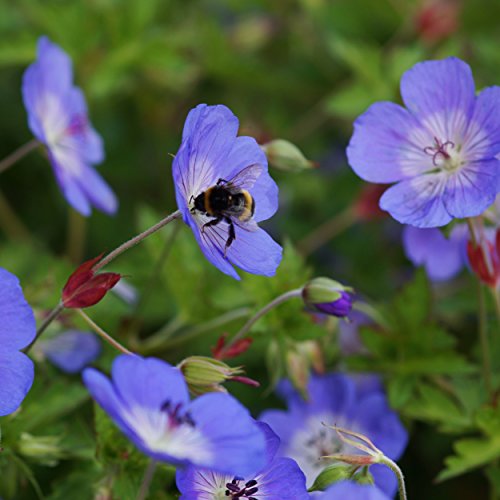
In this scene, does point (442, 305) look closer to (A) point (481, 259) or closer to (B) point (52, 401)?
(A) point (481, 259)

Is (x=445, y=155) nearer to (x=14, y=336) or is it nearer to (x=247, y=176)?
(x=247, y=176)

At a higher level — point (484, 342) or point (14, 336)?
point (14, 336)

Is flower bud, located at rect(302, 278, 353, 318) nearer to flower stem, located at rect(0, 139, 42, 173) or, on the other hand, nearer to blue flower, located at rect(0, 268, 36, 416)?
blue flower, located at rect(0, 268, 36, 416)

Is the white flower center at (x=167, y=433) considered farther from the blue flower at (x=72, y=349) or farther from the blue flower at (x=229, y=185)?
the blue flower at (x=72, y=349)

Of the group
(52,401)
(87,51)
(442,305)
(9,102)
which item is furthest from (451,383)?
(9,102)

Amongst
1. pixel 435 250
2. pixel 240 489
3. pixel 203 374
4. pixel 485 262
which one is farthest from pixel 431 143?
pixel 240 489

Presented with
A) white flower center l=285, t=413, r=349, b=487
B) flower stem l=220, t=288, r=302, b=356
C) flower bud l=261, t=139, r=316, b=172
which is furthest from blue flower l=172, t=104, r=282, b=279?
white flower center l=285, t=413, r=349, b=487
